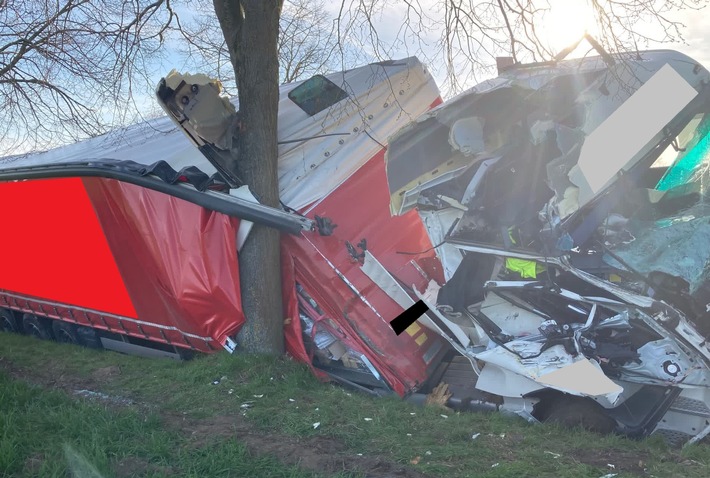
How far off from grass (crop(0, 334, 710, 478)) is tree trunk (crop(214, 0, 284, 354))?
0.42 m

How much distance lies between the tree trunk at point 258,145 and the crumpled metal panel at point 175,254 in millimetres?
169

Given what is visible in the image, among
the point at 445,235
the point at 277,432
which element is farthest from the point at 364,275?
the point at 277,432

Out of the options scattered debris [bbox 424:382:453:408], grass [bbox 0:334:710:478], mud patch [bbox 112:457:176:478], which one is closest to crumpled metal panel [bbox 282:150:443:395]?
scattered debris [bbox 424:382:453:408]

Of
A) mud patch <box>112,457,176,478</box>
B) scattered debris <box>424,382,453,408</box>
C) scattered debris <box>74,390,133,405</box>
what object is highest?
scattered debris <box>74,390,133,405</box>

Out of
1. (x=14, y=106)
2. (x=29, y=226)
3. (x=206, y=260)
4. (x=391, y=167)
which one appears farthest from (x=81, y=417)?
(x=14, y=106)

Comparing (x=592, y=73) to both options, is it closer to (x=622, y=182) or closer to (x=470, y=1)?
(x=622, y=182)

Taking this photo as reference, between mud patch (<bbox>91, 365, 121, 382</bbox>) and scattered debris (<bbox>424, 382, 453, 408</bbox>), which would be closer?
scattered debris (<bbox>424, 382, 453, 408</bbox>)

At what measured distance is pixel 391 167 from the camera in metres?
5.64

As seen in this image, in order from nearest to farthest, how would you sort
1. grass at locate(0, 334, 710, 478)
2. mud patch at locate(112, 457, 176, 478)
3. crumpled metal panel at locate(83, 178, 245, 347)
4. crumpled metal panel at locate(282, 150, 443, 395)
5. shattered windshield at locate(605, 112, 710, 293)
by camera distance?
1. mud patch at locate(112, 457, 176, 478)
2. grass at locate(0, 334, 710, 478)
3. shattered windshield at locate(605, 112, 710, 293)
4. crumpled metal panel at locate(282, 150, 443, 395)
5. crumpled metal panel at locate(83, 178, 245, 347)

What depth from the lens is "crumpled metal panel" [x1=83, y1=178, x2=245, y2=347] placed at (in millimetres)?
Result: 5961

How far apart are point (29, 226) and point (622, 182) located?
21.1 ft

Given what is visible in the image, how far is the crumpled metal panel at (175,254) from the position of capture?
5961 mm

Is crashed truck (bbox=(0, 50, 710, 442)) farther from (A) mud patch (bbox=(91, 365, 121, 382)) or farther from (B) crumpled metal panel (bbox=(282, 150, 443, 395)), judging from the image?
(A) mud patch (bbox=(91, 365, 121, 382))

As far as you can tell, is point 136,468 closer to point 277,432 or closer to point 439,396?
point 277,432
